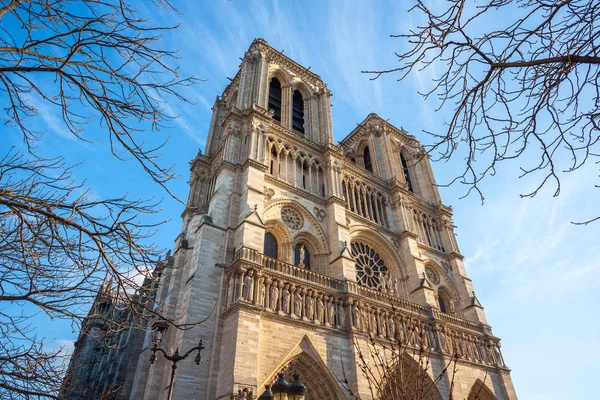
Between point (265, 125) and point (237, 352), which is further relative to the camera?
point (265, 125)

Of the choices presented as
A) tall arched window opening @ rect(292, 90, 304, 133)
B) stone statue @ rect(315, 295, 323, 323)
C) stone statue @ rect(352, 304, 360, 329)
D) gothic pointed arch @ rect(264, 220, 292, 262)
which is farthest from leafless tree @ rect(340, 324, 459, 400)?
tall arched window opening @ rect(292, 90, 304, 133)

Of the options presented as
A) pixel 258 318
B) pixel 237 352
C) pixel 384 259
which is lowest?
pixel 237 352

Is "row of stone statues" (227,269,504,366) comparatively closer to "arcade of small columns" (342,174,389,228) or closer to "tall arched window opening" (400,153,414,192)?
"arcade of small columns" (342,174,389,228)

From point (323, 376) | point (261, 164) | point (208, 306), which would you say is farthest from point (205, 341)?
point (261, 164)

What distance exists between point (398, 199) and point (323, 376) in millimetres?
13152

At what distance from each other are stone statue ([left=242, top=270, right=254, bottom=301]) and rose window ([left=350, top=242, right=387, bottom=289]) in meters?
6.94

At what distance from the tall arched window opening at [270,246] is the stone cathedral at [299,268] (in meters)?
0.05

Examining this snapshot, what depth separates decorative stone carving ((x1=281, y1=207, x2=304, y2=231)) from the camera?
1698 centimetres

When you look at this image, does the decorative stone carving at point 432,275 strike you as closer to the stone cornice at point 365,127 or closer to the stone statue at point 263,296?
the stone cornice at point 365,127

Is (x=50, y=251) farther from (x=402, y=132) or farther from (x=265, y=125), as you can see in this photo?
(x=402, y=132)

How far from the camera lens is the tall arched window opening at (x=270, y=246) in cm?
1591

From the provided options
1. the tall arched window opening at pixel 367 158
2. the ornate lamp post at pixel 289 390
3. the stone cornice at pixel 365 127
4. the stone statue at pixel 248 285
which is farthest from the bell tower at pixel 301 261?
the ornate lamp post at pixel 289 390

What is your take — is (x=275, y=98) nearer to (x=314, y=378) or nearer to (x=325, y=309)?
(x=325, y=309)

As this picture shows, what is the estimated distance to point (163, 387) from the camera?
11.8 m
